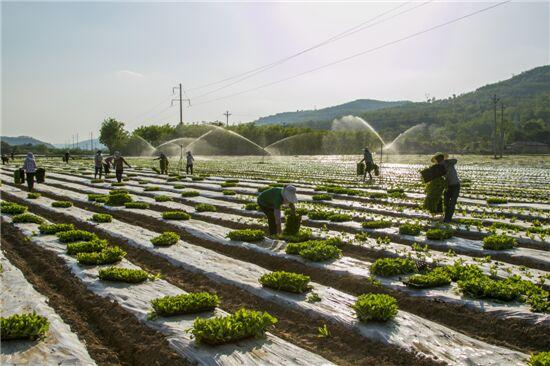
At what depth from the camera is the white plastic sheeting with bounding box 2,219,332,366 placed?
22.4 ft

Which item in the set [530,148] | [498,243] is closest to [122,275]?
[498,243]

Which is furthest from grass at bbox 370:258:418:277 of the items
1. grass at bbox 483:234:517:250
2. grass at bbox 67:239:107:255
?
grass at bbox 67:239:107:255

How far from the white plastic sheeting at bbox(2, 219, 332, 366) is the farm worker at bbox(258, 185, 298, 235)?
4622mm

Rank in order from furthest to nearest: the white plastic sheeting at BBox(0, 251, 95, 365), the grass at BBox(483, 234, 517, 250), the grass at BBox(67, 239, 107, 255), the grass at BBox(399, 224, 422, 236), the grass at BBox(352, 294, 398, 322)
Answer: the grass at BBox(399, 224, 422, 236) < the grass at BBox(483, 234, 517, 250) < the grass at BBox(67, 239, 107, 255) < the grass at BBox(352, 294, 398, 322) < the white plastic sheeting at BBox(0, 251, 95, 365)

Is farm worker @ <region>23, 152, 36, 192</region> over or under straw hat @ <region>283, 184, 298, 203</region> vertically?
over

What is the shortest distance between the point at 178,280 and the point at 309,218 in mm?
8063

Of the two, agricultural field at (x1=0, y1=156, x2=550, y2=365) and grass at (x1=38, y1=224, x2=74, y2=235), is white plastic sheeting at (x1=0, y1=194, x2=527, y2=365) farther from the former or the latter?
grass at (x1=38, y1=224, x2=74, y2=235)

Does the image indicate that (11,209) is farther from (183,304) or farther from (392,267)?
(392,267)

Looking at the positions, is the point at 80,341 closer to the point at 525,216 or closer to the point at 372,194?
the point at 525,216

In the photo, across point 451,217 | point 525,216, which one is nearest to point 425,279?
point 451,217

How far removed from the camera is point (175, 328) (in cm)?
783

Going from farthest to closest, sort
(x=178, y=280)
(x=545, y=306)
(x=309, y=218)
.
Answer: (x=309, y=218), (x=178, y=280), (x=545, y=306)

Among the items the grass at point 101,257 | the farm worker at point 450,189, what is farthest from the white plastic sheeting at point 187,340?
the farm worker at point 450,189

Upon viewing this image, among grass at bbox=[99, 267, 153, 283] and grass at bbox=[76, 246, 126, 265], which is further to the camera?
grass at bbox=[76, 246, 126, 265]
